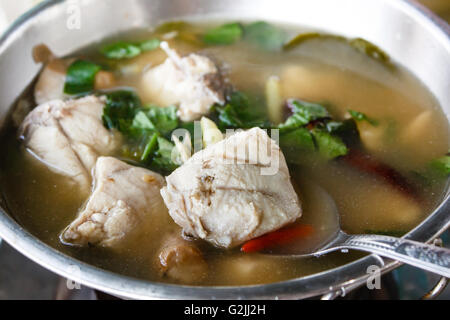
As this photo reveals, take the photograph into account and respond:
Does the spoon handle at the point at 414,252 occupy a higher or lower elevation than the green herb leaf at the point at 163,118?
higher

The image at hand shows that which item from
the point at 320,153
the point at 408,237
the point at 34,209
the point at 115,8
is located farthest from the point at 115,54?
the point at 408,237

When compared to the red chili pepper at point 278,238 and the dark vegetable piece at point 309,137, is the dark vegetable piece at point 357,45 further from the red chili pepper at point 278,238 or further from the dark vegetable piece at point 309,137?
the red chili pepper at point 278,238

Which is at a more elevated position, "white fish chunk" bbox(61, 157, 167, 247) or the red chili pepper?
"white fish chunk" bbox(61, 157, 167, 247)

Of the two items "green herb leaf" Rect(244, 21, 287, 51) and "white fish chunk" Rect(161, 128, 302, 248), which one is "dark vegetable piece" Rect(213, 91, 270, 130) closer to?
"white fish chunk" Rect(161, 128, 302, 248)

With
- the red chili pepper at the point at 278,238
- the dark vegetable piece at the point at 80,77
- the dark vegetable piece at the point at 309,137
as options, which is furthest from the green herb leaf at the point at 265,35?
the red chili pepper at the point at 278,238

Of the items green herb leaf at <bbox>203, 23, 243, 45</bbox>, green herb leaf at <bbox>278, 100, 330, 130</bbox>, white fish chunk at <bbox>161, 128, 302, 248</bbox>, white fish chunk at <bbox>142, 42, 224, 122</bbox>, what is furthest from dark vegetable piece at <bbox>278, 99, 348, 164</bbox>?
green herb leaf at <bbox>203, 23, 243, 45</bbox>
